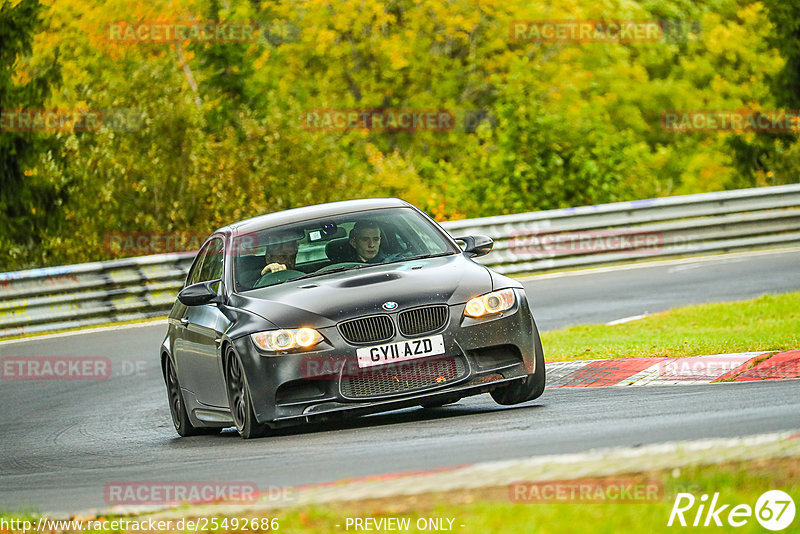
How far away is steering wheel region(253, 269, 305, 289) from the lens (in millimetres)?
9883

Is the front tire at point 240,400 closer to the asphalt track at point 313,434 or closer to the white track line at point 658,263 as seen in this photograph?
the asphalt track at point 313,434

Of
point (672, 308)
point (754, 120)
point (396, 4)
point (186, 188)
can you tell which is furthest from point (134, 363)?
point (396, 4)

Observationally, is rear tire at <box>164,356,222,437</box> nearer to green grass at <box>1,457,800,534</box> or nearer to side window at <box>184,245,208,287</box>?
side window at <box>184,245,208,287</box>

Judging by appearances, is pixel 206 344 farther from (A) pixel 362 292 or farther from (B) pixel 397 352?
(B) pixel 397 352

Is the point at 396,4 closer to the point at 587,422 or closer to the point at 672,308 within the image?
the point at 672,308

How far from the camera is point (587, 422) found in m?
8.15

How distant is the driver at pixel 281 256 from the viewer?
10070mm

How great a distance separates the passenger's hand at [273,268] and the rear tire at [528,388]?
1.73m

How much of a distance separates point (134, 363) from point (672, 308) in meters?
6.32

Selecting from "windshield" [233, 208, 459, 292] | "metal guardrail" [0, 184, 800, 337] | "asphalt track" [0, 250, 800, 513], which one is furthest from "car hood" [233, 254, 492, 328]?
"metal guardrail" [0, 184, 800, 337]

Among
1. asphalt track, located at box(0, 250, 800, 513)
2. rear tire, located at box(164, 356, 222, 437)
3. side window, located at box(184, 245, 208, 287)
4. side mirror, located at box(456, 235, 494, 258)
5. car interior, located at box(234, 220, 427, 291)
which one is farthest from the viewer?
side window, located at box(184, 245, 208, 287)

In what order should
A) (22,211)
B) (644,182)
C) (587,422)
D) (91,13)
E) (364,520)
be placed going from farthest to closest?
(91,13)
(644,182)
(22,211)
(587,422)
(364,520)

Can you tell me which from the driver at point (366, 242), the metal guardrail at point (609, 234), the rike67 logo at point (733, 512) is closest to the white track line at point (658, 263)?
the metal guardrail at point (609, 234)

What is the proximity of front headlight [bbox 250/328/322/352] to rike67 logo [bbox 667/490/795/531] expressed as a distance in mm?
4193
